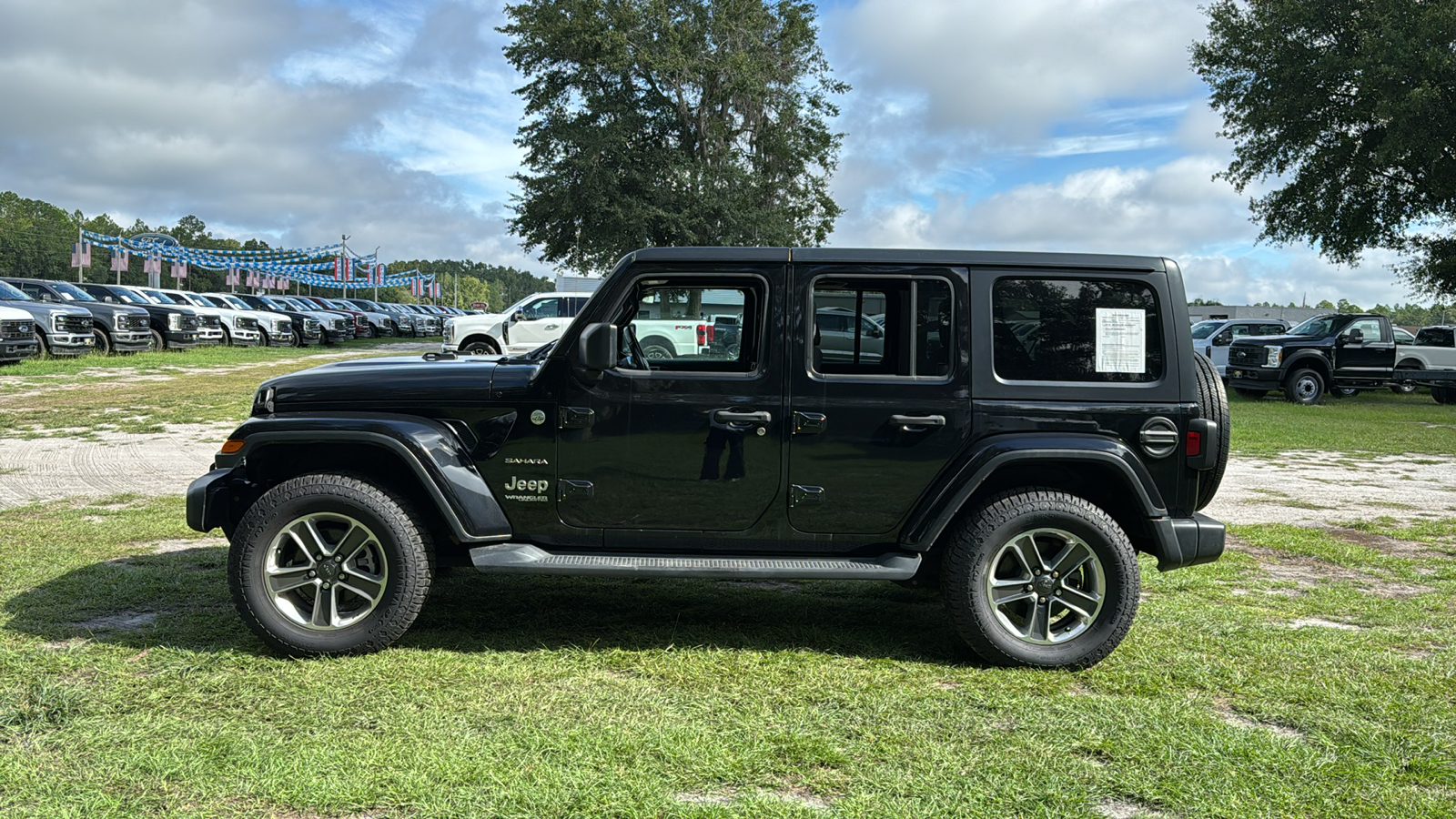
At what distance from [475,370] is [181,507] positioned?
3927 millimetres

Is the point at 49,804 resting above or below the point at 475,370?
below

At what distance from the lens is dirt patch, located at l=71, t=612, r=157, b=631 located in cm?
448

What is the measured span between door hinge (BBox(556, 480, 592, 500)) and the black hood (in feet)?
1.52

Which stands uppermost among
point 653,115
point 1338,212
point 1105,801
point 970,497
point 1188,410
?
point 653,115

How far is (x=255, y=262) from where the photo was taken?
198 ft

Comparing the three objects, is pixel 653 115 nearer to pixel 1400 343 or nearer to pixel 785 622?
pixel 1400 343

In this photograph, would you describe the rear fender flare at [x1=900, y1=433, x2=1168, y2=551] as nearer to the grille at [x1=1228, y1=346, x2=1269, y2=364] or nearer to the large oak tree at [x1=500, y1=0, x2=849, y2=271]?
the grille at [x1=1228, y1=346, x2=1269, y2=364]

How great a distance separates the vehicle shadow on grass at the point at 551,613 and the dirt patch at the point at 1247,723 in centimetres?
100

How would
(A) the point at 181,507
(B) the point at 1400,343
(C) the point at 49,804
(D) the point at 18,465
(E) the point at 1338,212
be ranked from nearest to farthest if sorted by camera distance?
(C) the point at 49,804 < (A) the point at 181,507 < (D) the point at 18,465 < (B) the point at 1400,343 < (E) the point at 1338,212

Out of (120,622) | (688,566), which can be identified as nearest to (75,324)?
(120,622)

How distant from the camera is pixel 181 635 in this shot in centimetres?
441

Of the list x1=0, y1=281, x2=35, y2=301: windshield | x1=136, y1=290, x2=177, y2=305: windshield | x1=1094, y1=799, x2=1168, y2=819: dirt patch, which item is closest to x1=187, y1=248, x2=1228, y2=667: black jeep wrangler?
x1=1094, y1=799, x2=1168, y2=819: dirt patch

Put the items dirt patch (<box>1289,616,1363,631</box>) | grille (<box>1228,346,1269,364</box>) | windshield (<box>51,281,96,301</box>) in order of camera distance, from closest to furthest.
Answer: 1. dirt patch (<box>1289,616,1363,631</box>)
2. grille (<box>1228,346,1269,364</box>)
3. windshield (<box>51,281,96,301</box>)

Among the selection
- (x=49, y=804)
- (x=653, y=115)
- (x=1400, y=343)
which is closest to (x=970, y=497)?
(x=49, y=804)
